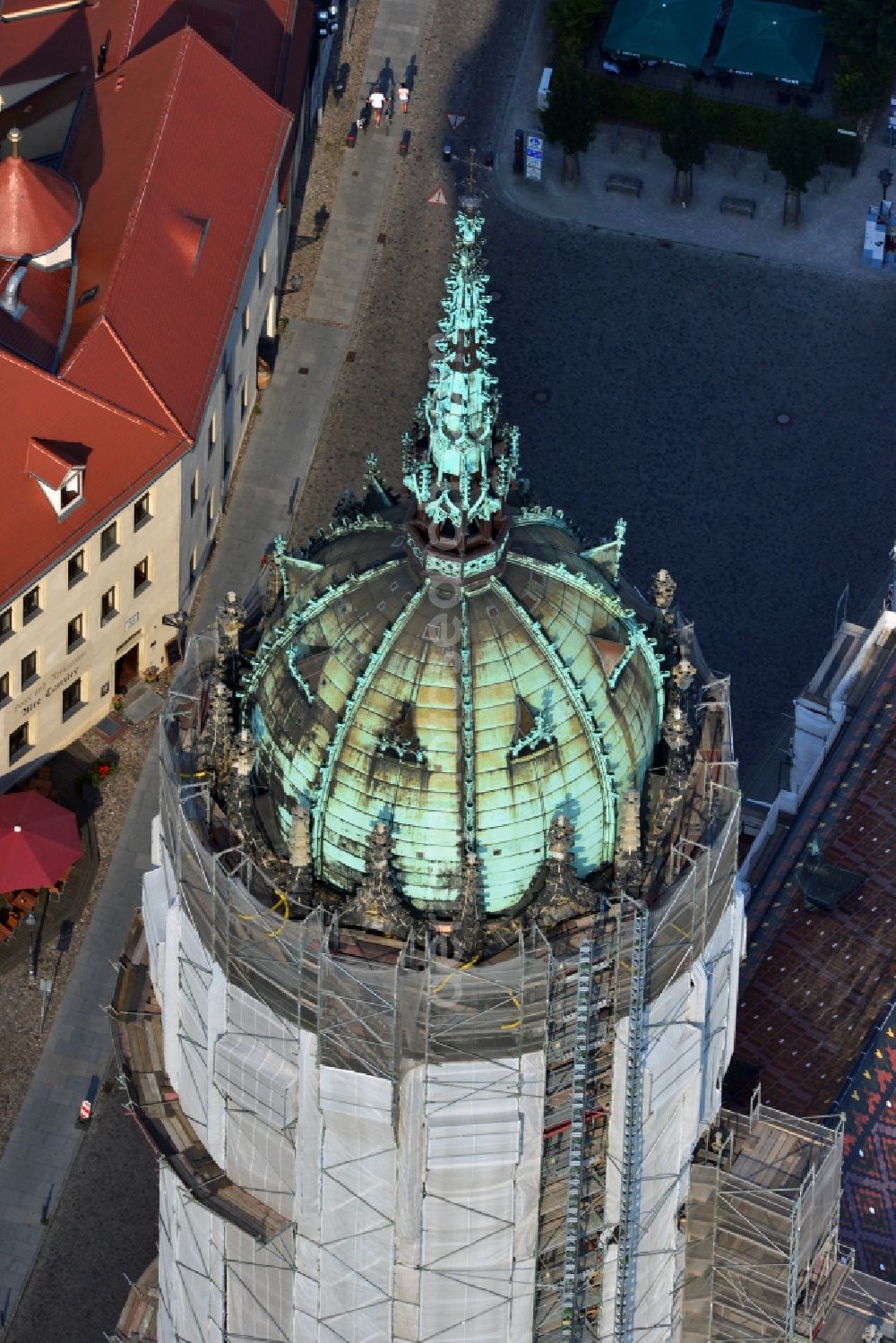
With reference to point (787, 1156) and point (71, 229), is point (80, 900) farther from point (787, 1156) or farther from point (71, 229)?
point (787, 1156)

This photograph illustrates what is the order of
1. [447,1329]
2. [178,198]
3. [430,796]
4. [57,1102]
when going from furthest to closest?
[178,198] → [57,1102] → [447,1329] → [430,796]

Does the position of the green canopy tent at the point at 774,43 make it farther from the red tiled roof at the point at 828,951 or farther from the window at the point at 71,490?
the red tiled roof at the point at 828,951

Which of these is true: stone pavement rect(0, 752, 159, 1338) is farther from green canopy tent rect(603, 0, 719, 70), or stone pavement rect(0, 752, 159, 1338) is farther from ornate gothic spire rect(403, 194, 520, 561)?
ornate gothic spire rect(403, 194, 520, 561)

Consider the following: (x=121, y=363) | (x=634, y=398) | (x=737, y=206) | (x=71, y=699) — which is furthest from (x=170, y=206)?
(x=737, y=206)

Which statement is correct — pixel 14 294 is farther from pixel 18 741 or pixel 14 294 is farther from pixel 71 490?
pixel 18 741

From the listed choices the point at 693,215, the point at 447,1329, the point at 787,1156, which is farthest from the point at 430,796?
the point at 693,215

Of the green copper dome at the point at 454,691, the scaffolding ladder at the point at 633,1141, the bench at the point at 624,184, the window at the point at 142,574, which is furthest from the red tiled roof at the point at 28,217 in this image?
the scaffolding ladder at the point at 633,1141
